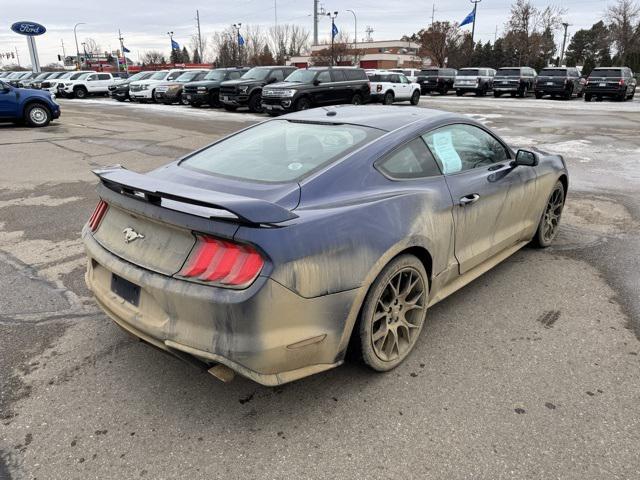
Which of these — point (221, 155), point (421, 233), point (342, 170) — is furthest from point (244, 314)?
point (221, 155)

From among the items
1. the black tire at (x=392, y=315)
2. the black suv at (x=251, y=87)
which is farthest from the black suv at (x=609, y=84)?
the black tire at (x=392, y=315)

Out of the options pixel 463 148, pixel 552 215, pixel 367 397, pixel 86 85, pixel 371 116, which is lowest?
pixel 86 85

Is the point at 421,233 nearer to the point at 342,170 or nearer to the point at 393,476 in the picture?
the point at 342,170

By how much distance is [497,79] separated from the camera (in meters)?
30.5

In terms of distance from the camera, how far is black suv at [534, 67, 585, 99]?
28656 mm

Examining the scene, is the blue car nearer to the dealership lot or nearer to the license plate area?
the dealership lot

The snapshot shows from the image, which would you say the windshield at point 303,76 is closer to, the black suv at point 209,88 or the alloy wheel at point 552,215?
the black suv at point 209,88

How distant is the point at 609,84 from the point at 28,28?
39.8 metres

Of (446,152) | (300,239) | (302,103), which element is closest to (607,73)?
(302,103)

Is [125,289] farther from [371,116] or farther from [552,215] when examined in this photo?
[552,215]

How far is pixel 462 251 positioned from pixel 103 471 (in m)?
2.54

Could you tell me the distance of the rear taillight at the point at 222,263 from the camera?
7.41ft

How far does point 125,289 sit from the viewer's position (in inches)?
106

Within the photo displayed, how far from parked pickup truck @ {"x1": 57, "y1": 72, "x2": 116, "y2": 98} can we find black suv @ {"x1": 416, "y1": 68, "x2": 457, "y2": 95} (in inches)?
856
